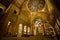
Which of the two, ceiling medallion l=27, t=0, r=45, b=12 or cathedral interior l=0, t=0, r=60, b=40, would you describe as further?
ceiling medallion l=27, t=0, r=45, b=12

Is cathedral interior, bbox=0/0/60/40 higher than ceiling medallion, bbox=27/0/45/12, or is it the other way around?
ceiling medallion, bbox=27/0/45/12

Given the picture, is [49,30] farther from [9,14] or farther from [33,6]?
[9,14]

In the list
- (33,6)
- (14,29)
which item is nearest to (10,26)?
(14,29)

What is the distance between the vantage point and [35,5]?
269 inches

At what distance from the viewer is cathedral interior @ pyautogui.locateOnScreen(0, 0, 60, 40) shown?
6188mm

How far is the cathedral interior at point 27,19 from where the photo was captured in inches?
244

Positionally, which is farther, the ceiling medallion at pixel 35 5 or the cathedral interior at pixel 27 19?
the ceiling medallion at pixel 35 5

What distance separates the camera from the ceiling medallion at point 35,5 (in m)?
6.72

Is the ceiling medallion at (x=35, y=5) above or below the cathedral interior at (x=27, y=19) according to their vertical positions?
above

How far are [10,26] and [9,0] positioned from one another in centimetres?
127

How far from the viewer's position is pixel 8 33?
6.73m

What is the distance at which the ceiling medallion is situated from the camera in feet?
22.0

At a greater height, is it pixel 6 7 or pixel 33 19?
pixel 6 7

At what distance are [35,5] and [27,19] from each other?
2.64ft
